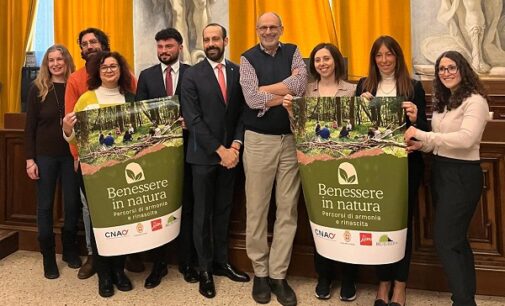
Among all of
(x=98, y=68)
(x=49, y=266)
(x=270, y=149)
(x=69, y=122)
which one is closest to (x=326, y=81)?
(x=270, y=149)

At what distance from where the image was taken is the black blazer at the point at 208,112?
225 cm

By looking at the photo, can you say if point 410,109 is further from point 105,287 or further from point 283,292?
point 105,287

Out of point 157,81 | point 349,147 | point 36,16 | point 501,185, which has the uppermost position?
point 36,16

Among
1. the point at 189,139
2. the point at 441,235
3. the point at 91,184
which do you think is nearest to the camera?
the point at 441,235

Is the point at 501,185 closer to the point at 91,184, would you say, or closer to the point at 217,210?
the point at 217,210

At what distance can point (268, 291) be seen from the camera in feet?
7.41

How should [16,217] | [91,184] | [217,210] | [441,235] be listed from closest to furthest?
[441,235] < [91,184] < [217,210] < [16,217]

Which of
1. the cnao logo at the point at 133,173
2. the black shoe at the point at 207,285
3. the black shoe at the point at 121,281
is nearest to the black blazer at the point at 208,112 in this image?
the cnao logo at the point at 133,173

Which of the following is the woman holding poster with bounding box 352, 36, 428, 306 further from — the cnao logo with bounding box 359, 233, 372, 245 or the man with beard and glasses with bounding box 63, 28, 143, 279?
the man with beard and glasses with bounding box 63, 28, 143, 279

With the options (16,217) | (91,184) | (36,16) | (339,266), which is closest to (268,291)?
(339,266)

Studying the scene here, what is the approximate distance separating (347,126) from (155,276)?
55.0 inches

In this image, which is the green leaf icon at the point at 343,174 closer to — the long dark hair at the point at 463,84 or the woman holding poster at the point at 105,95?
the long dark hair at the point at 463,84

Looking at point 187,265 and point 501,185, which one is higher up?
point 501,185

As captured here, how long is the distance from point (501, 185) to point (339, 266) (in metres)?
0.95
